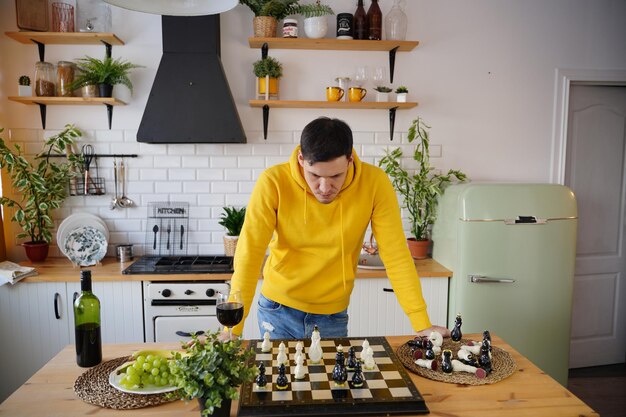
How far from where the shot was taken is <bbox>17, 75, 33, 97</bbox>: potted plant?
312cm

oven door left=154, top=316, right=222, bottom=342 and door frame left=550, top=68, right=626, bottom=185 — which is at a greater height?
door frame left=550, top=68, right=626, bottom=185

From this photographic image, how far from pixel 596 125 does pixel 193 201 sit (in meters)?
2.99

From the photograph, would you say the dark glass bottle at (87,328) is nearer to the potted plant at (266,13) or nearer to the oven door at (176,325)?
the oven door at (176,325)

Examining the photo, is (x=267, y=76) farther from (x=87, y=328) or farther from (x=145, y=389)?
(x=145, y=389)

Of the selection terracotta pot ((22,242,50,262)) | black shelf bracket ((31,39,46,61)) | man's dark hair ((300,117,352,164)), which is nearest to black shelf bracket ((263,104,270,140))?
black shelf bracket ((31,39,46,61))

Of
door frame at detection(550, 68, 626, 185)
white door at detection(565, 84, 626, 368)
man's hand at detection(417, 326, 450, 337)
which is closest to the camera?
man's hand at detection(417, 326, 450, 337)

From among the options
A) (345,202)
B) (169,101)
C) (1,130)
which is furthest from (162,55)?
(345,202)

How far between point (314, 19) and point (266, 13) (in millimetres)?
311

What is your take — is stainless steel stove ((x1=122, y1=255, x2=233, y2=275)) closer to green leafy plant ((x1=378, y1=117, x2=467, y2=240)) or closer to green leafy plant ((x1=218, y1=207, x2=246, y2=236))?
green leafy plant ((x1=218, y1=207, x2=246, y2=236))

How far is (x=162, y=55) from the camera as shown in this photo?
3133 mm

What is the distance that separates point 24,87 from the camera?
312 cm

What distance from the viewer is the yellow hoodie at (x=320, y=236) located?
1816 mm

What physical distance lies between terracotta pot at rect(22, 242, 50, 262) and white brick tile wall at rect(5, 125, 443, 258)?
193 mm

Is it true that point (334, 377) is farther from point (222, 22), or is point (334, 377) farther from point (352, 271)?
point (222, 22)
